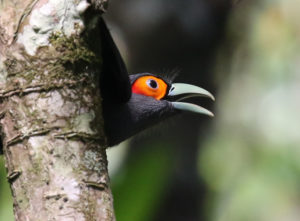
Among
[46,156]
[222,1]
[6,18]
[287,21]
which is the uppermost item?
[287,21]

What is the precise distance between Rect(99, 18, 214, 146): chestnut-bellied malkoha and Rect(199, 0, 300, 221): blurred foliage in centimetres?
268

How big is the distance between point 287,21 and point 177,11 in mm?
2825

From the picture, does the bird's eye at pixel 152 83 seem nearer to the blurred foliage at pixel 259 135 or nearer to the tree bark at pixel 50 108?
the tree bark at pixel 50 108

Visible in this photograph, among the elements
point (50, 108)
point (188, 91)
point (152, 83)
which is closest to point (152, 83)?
point (152, 83)

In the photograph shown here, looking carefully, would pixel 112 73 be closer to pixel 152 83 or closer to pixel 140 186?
pixel 152 83

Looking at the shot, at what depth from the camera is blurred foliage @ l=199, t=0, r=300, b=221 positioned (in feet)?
26.4

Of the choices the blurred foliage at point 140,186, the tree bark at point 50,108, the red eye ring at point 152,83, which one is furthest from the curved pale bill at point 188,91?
the tree bark at point 50,108

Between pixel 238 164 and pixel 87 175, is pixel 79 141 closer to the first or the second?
pixel 87 175

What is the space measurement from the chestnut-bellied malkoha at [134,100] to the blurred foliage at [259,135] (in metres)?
2.68

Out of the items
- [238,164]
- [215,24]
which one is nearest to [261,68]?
[238,164]

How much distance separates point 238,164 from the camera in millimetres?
8695

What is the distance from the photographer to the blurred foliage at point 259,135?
8.05 m

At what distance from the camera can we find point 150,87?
472cm

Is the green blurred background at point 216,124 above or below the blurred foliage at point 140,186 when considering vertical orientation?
above
